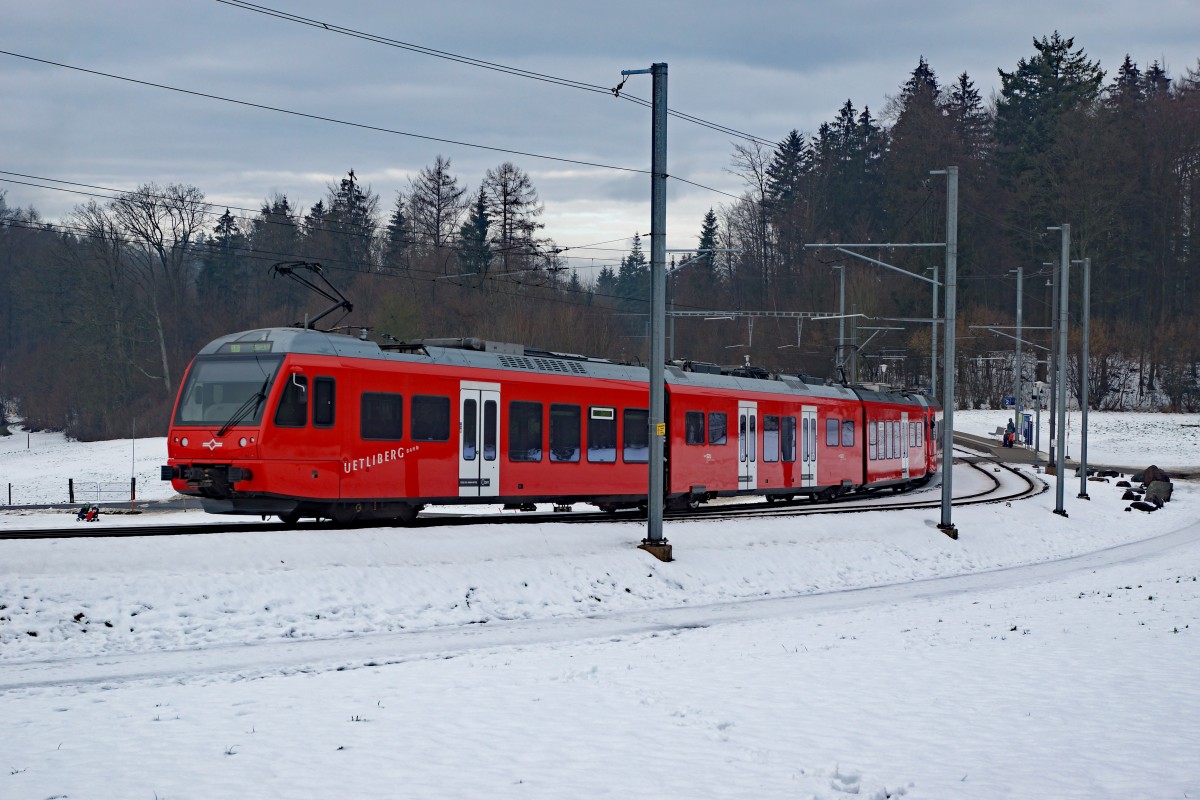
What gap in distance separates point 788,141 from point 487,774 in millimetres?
99070

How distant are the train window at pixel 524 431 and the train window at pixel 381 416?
8.77 feet

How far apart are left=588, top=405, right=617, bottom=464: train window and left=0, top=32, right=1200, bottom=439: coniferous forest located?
31593mm

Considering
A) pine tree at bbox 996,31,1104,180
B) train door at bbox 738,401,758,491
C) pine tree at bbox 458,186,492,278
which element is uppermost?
pine tree at bbox 996,31,1104,180

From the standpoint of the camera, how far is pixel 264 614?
Answer: 14.5 m

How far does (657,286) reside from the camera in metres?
19.3

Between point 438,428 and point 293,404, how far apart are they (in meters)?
3.04

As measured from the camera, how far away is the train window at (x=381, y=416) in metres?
18.8

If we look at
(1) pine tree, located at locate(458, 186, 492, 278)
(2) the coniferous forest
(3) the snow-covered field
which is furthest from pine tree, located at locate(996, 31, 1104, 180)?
(3) the snow-covered field

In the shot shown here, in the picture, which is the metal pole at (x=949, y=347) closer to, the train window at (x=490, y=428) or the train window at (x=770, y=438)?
the train window at (x=770, y=438)

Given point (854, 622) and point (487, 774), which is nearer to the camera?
point (487, 774)

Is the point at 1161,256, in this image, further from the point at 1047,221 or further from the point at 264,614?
the point at 264,614

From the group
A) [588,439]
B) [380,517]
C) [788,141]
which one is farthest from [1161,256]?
[380,517]

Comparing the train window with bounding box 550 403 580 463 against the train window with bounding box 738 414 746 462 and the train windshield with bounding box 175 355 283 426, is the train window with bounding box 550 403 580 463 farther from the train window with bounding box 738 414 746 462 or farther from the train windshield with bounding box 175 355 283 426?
the train window with bounding box 738 414 746 462

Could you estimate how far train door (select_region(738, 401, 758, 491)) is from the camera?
28547 mm
